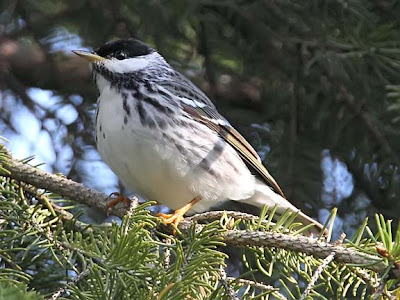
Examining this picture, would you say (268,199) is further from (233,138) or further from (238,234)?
(238,234)

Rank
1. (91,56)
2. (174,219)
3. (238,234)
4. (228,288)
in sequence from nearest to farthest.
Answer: (228,288)
(238,234)
(174,219)
(91,56)

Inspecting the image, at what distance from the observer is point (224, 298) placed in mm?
1781

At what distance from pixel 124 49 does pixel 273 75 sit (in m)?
0.80

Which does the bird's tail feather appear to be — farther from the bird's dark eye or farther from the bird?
the bird's dark eye

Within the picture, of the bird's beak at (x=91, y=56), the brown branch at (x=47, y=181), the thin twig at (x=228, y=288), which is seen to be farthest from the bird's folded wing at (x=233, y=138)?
the thin twig at (x=228, y=288)

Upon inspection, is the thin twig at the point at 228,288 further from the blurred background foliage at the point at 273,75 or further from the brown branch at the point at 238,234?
the blurred background foliage at the point at 273,75

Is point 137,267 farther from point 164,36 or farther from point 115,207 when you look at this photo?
point 164,36

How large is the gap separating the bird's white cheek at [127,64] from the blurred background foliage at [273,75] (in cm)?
21

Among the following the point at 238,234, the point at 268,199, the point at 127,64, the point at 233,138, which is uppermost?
the point at 238,234

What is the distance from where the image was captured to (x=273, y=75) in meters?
3.70

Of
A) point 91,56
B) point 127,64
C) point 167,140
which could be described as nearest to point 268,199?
point 167,140

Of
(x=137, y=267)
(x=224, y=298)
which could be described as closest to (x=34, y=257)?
(x=137, y=267)

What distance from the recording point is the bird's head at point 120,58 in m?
3.33

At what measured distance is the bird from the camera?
2.99m
